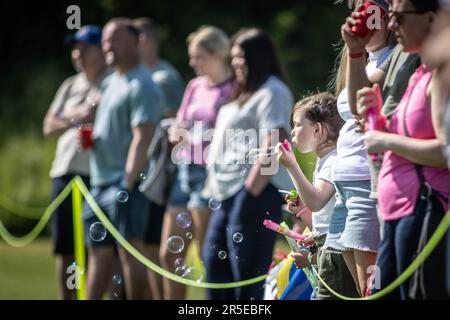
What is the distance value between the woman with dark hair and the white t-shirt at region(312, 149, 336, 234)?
1.40 metres

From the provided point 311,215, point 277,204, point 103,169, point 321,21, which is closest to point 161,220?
point 103,169

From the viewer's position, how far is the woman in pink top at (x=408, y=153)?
4.19 metres

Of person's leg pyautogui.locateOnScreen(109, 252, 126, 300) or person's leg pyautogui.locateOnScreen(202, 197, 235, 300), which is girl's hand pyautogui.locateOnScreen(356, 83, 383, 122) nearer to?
person's leg pyautogui.locateOnScreen(202, 197, 235, 300)

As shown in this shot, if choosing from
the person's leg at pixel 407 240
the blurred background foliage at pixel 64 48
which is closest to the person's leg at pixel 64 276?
the person's leg at pixel 407 240

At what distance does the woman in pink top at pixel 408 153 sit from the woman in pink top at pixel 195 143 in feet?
11.5

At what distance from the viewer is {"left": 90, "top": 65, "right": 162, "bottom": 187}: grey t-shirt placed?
25.9 feet

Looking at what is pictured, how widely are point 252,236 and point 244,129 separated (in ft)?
2.28

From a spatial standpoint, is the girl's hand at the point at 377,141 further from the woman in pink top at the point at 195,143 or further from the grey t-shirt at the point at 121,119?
the grey t-shirt at the point at 121,119

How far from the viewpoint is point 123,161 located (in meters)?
7.99

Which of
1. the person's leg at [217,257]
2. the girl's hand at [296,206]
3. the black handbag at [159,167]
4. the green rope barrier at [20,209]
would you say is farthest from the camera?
the green rope barrier at [20,209]

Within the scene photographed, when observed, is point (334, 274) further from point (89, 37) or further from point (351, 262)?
point (89, 37)

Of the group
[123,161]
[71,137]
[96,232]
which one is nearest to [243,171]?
[96,232]

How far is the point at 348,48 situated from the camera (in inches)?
186

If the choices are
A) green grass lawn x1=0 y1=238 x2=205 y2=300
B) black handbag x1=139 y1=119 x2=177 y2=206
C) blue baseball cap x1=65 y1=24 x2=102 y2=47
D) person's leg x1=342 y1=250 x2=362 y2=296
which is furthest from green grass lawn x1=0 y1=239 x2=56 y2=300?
person's leg x1=342 y1=250 x2=362 y2=296
